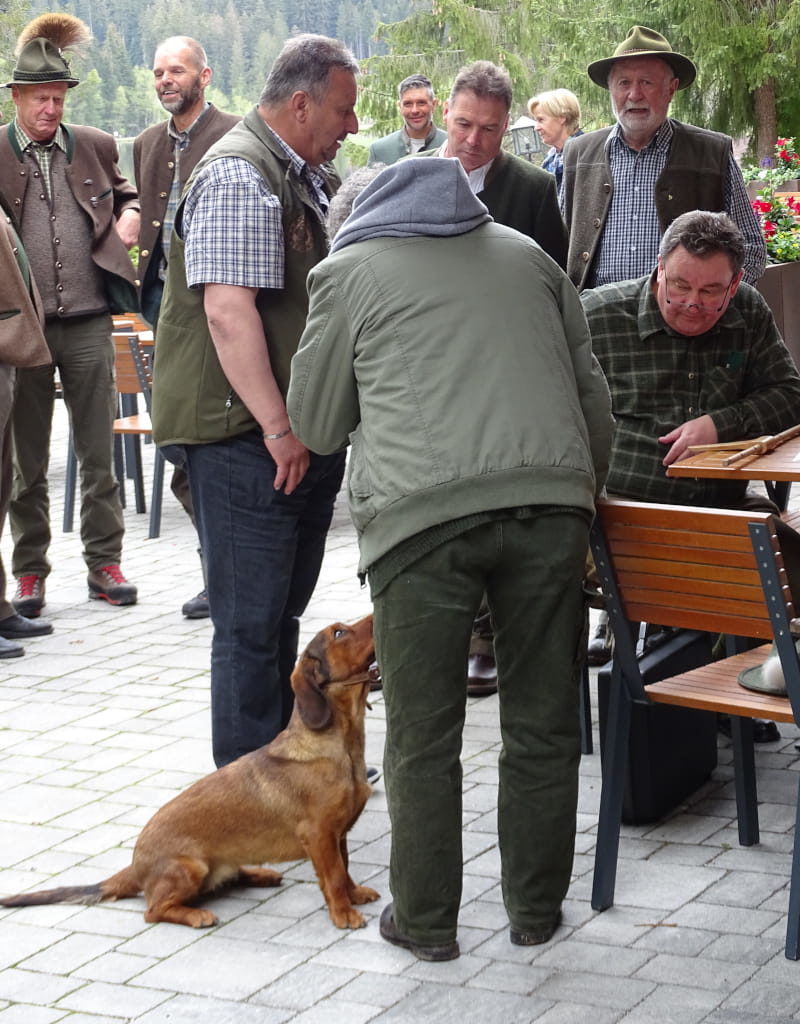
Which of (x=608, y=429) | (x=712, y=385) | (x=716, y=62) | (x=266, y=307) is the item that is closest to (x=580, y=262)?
(x=712, y=385)

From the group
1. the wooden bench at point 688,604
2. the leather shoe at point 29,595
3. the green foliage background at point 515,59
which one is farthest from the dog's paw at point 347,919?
the green foliage background at point 515,59

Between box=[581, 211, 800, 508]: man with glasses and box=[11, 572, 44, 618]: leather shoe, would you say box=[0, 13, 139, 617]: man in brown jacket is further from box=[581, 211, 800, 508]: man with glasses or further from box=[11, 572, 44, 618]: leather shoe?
box=[581, 211, 800, 508]: man with glasses

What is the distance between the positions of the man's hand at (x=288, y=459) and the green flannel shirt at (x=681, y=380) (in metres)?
1.21

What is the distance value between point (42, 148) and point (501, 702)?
4.72 meters

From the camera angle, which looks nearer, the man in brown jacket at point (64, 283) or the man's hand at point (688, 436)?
the man's hand at point (688, 436)

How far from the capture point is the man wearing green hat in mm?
6188

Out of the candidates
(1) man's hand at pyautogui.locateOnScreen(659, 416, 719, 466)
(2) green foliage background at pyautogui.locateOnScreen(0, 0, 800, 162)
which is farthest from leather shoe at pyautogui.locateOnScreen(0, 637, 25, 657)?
(2) green foliage background at pyautogui.locateOnScreen(0, 0, 800, 162)

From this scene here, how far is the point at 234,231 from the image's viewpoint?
428 cm

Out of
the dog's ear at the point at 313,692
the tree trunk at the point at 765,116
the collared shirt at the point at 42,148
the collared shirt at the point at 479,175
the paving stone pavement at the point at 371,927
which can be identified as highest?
the tree trunk at the point at 765,116

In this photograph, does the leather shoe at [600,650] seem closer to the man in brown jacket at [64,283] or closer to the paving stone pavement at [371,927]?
the paving stone pavement at [371,927]

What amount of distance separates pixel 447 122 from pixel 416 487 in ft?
8.31

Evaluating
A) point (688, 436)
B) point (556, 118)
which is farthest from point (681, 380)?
point (556, 118)

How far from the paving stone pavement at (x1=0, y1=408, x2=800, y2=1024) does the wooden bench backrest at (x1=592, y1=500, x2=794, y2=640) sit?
0.67m

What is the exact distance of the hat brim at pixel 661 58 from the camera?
243 inches
